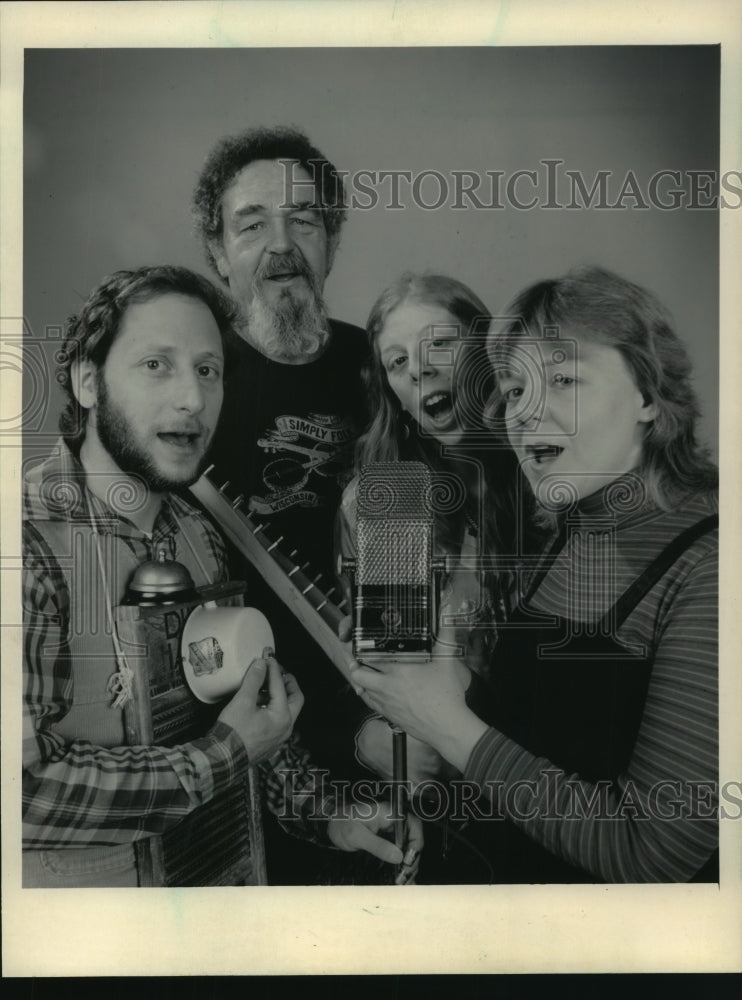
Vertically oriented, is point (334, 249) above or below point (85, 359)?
above

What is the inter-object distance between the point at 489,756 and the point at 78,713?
128cm

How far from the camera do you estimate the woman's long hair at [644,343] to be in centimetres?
292

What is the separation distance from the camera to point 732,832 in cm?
296

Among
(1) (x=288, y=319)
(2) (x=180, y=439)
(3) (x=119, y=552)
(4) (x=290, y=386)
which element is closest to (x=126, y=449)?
(2) (x=180, y=439)

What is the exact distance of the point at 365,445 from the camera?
9.68ft

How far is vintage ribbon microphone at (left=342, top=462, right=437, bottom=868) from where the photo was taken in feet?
9.51

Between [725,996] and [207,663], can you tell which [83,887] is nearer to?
[207,663]

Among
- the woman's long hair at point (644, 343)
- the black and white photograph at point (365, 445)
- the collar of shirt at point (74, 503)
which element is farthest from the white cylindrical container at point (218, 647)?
the woman's long hair at point (644, 343)

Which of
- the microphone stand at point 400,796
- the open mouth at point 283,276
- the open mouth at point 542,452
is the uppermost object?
the open mouth at point 283,276

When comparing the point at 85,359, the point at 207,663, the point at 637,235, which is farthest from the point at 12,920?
the point at 637,235

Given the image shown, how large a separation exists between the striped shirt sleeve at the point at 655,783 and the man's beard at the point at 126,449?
1274 mm

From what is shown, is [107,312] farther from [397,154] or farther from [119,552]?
[397,154]

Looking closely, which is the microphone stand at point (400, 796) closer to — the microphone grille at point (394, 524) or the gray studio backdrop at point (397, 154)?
the microphone grille at point (394, 524)

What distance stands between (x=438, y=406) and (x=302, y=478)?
49 cm
